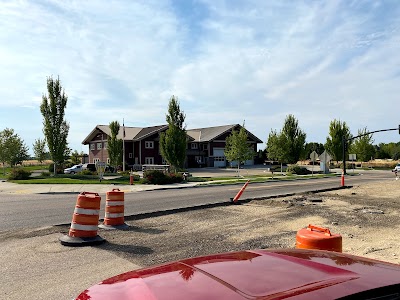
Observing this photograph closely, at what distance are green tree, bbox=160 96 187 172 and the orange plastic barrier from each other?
26497 mm

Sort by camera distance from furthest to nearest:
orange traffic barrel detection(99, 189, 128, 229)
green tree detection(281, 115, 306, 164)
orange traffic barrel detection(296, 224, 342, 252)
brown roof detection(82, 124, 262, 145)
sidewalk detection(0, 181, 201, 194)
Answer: brown roof detection(82, 124, 262, 145), green tree detection(281, 115, 306, 164), sidewalk detection(0, 181, 201, 194), orange traffic barrel detection(99, 189, 128, 229), orange traffic barrel detection(296, 224, 342, 252)

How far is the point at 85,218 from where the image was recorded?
8.66 m

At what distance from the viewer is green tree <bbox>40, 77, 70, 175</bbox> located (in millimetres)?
35469

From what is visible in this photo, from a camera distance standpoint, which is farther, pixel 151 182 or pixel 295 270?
pixel 151 182

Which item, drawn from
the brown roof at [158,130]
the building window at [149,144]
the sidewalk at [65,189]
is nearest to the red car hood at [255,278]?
the sidewalk at [65,189]

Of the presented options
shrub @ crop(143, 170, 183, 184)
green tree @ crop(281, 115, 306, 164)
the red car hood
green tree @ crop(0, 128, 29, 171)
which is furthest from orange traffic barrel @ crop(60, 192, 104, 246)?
green tree @ crop(281, 115, 306, 164)

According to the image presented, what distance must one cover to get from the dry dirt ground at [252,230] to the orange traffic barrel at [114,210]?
416 mm

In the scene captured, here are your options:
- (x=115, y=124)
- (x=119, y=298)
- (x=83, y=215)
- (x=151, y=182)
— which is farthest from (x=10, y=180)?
(x=119, y=298)

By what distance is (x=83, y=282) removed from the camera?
5863mm

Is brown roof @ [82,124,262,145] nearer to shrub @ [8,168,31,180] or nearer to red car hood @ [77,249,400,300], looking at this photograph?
shrub @ [8,168,31,180]

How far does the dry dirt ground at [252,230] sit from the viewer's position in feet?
25.7

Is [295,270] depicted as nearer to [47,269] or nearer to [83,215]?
[47,269]

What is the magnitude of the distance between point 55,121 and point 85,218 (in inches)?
1166

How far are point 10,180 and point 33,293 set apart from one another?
31.5 metres
